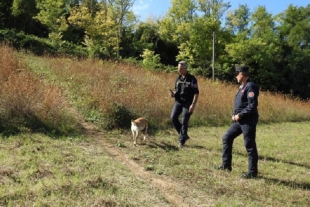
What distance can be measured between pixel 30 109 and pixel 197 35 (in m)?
25.1

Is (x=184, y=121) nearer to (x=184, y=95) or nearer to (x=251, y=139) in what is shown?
(x=184, y=95)

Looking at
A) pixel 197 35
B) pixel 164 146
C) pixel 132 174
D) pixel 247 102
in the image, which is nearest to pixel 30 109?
pixel 164 146

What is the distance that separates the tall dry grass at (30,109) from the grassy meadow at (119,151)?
0.07ft

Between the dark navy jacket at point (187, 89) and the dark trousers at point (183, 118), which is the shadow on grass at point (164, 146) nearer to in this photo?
the dark trousers at point (183, 118)

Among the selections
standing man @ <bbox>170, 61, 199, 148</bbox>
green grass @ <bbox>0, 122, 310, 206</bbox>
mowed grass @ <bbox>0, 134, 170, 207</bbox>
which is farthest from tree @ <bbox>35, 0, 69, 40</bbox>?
mowed grass @ <bbox>0, 134, 170, 207</bbox>

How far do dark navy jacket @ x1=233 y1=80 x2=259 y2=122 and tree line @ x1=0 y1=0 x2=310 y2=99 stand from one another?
20583mm

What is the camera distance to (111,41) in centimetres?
2780

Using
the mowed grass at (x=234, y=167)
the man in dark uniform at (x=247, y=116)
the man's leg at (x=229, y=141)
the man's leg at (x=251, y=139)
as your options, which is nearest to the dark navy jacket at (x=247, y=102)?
the man in dark uniform at (x=247, y=116)

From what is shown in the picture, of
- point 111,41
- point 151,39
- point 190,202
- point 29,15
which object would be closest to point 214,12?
point 151,39

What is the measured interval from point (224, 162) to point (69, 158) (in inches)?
114

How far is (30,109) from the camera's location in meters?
7.46

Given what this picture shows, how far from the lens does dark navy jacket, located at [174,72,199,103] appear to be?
23.7 ft

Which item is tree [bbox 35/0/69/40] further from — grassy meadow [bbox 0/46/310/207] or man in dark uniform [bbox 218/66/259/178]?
man in dark uniform [bbox 218/66/259/178]

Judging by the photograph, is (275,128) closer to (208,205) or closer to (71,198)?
(208,205)
